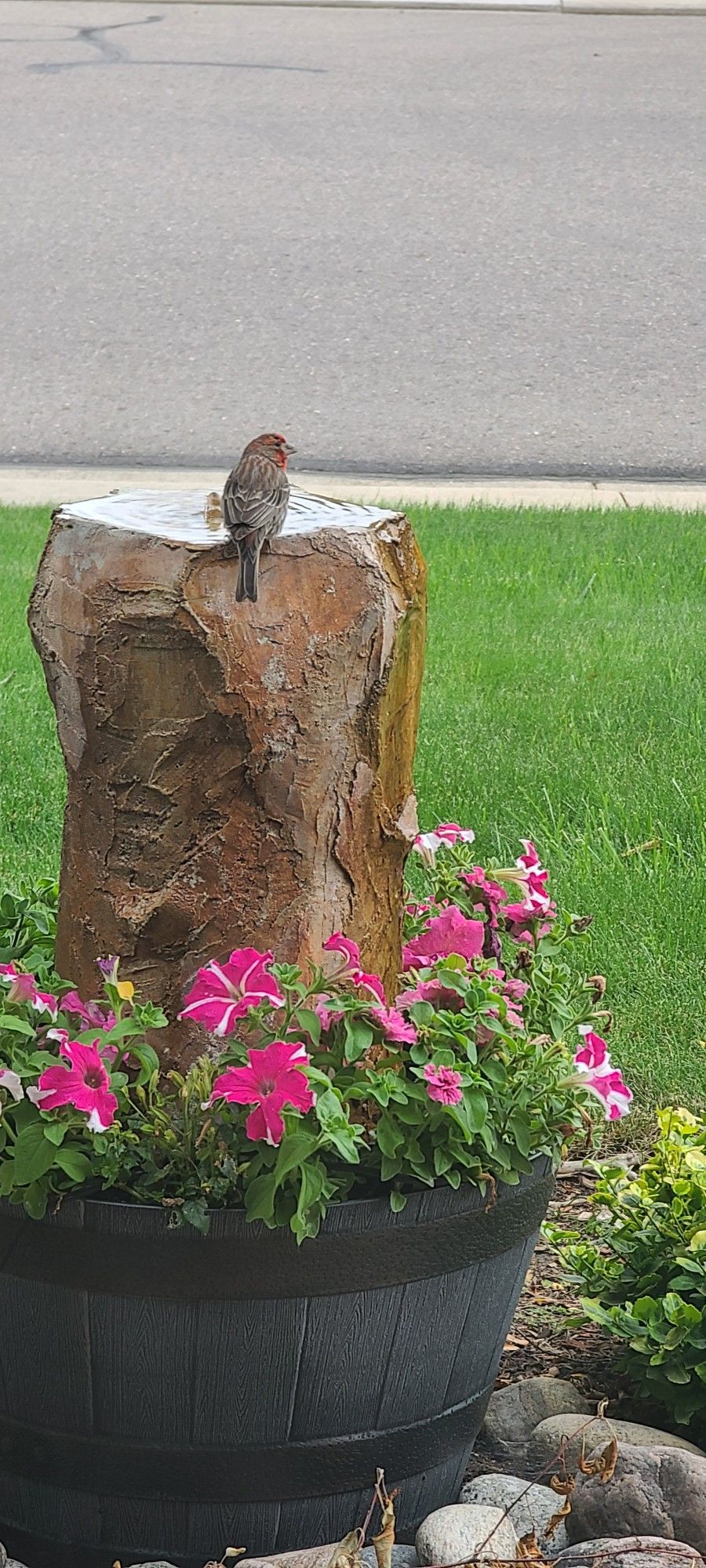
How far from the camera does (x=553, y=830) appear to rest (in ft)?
13.9

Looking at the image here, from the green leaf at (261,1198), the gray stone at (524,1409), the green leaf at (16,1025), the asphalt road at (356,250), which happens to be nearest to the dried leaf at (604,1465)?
the gray stone at (524,1409)

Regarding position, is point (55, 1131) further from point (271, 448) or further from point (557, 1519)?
point (271, 448)

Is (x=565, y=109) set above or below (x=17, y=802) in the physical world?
above

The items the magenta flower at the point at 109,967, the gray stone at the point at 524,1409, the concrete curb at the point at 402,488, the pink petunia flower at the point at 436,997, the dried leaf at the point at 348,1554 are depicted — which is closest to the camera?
the dried leaf at the point at 348,1554

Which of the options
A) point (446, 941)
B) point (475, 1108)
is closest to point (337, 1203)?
point (475, 1108)

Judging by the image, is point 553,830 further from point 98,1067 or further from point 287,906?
point 98,1067

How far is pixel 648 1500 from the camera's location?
7.02 ft

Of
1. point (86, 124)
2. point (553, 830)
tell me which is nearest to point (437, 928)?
point (553, 830)

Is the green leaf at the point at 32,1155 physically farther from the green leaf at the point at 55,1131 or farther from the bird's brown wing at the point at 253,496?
the bird's brown wing at the point at 253,496

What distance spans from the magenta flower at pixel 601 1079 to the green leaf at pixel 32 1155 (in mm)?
692

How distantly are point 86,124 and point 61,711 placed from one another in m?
10.2

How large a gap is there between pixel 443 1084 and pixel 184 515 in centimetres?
89

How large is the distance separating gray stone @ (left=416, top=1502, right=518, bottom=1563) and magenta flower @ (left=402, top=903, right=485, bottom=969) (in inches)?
28.2

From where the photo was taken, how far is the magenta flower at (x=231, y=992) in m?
2.01
